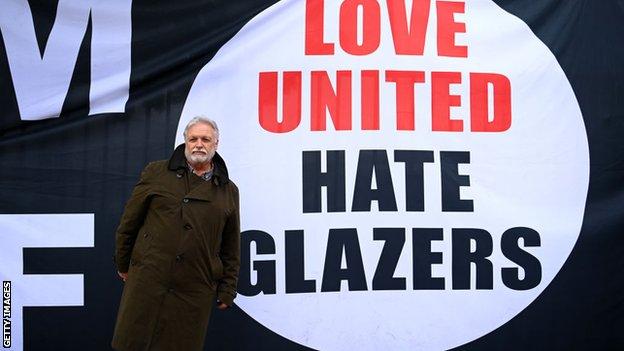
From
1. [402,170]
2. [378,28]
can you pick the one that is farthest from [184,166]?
[378,28]

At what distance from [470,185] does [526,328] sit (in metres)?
0.79

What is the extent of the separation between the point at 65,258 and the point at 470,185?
2078 mm

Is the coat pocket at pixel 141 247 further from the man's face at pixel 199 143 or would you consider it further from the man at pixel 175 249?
the man's face at pixel 199 143

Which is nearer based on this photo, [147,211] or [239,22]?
[147,211]

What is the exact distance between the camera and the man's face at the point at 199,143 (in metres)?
3.09

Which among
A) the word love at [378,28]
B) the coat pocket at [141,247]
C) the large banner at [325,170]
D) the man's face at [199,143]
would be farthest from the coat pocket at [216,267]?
the word love at [378,28]

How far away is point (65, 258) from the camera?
3844 millimetres

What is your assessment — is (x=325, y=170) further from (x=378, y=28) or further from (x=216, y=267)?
(x=216, y=267)

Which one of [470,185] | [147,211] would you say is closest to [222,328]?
[147,211]

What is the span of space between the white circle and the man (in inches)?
29.7

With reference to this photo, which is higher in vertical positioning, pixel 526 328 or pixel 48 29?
pixel 48 29

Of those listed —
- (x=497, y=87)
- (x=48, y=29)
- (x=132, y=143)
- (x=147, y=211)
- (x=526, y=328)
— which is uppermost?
(x=48, y=29)

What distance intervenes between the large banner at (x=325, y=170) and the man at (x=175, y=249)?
77 cm

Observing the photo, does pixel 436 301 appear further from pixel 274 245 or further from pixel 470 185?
pixel 274 245
